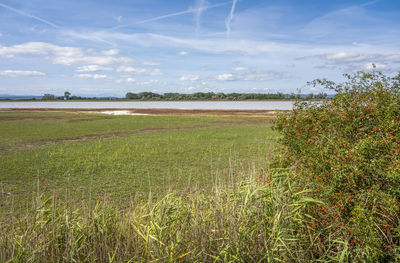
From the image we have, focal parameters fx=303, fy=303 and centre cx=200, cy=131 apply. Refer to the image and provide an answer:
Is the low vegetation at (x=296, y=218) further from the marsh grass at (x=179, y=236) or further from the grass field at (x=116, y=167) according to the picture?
the grass field at (x=116, y=167)

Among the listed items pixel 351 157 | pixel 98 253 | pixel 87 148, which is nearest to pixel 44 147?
pixel 87 148

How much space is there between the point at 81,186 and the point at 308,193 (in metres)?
7.41

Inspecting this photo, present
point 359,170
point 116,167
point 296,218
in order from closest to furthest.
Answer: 1. point 359,170
2. point 296,218
3. point 116,167

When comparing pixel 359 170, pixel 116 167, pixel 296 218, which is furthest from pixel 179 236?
pixel 116 167

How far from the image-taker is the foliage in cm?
414

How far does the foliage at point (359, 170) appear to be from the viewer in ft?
13.6

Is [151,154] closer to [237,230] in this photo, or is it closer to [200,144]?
[200,144]

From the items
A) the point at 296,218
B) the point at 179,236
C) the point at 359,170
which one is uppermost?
the point at 359,170

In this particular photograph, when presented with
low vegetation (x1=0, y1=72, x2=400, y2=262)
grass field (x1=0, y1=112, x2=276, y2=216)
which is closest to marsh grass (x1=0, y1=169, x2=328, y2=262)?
low vegetation (x1=0, y1=72, x2=400, y2=262)

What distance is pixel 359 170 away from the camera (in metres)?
4.36

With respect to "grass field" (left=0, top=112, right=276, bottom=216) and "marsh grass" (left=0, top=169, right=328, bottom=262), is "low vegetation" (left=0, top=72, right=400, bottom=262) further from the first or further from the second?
"grass field" (left=0, top=112, right=276, bottom=216)

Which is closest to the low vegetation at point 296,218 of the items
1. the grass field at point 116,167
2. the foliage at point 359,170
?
the foliage at point 359,170

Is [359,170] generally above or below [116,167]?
above

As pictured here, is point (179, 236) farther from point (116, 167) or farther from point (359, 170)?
point (116, 167)
